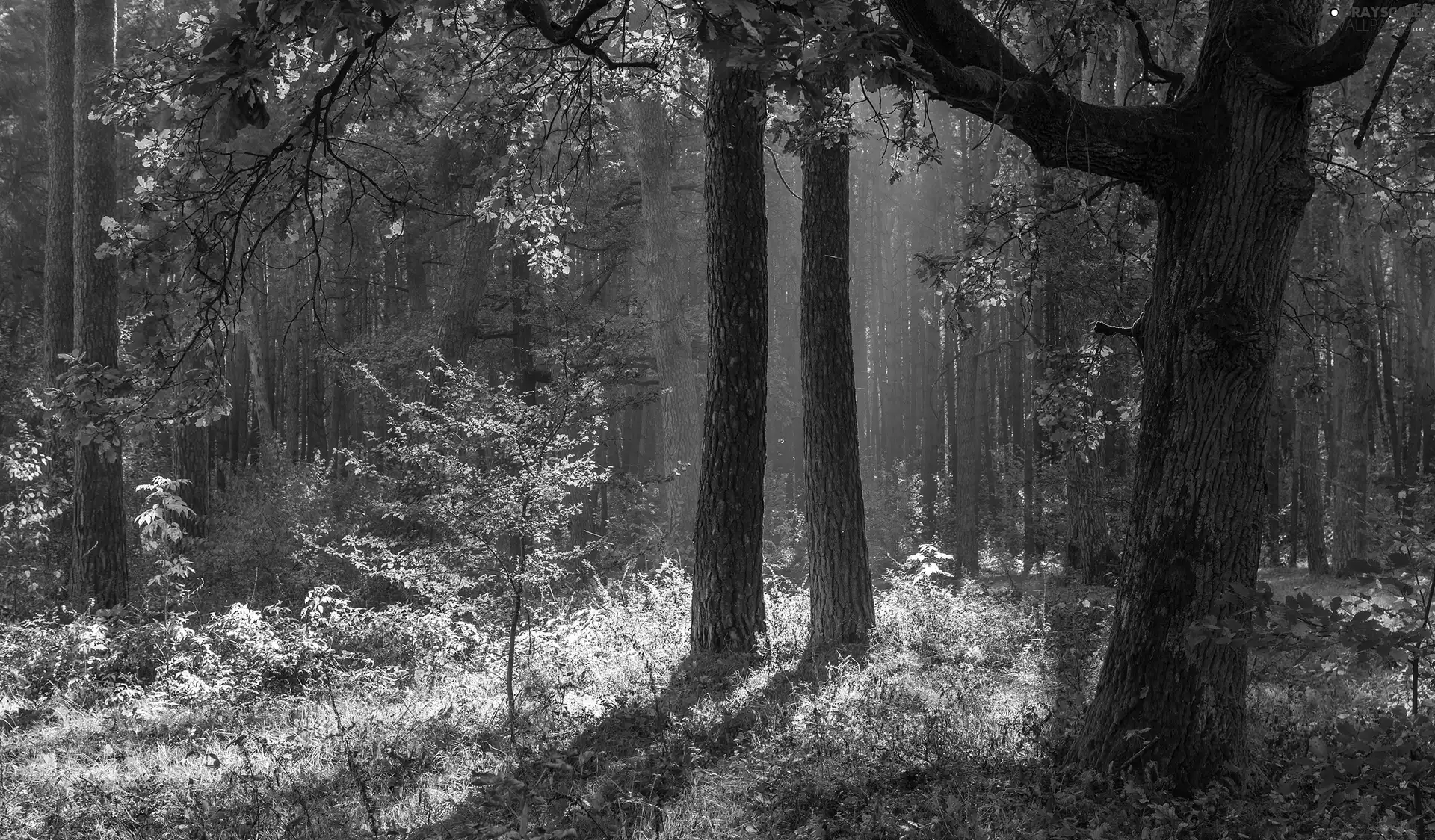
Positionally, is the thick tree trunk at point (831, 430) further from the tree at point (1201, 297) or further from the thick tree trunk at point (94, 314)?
the thick tree trunk at point (94, 314)

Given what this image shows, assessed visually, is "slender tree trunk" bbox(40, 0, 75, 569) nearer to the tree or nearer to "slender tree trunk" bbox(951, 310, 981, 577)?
the tree

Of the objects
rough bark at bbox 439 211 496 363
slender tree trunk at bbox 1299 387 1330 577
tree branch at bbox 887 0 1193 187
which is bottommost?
slender tree trunk at bbox 1299 387 1330 577

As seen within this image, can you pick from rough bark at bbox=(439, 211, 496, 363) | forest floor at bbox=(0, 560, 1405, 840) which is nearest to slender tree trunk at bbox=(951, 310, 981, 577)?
forest floor at bbox=(0, 560, 1405, 840)

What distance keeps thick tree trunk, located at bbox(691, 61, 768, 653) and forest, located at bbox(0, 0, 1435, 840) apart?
4 cm

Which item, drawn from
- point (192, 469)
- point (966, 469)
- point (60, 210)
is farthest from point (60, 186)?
point (966, 469)

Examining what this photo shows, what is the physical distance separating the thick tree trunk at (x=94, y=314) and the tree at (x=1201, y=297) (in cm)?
1090

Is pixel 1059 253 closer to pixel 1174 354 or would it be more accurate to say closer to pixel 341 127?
pixel 1174 354

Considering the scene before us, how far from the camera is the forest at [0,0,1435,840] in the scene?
4.25m

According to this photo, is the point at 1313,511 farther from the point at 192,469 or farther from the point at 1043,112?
the point at 192,469

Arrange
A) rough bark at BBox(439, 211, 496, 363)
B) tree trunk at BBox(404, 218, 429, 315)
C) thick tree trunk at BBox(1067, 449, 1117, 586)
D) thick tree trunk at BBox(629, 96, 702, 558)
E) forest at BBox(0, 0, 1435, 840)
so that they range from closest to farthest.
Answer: forest at BBox(0, 0, 1435, 840)
thick tree trunk at BBox(1067, 449, 1117, 586)
thick tree trunk at BBox(629, 96, 702, 558)
rough bark at BBox(439, 211, 496, 363)
tree trunk at BBox(404, 218, 429, 315)

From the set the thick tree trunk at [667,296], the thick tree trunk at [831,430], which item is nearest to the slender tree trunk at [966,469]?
the thick tree trunk at [667,296]

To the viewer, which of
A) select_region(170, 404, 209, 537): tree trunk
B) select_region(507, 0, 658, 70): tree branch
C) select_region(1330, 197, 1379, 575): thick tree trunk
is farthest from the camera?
select_region(170, 404, 209, 537): tree trunk

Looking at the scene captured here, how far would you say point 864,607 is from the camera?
8.80 m

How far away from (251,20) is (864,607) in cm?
702
